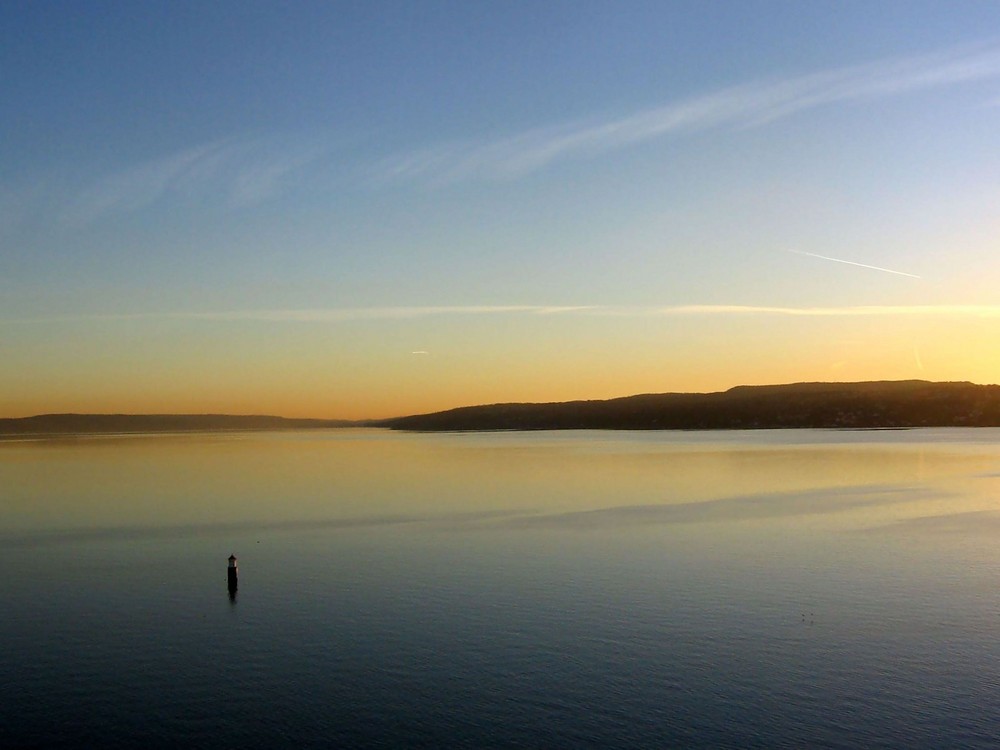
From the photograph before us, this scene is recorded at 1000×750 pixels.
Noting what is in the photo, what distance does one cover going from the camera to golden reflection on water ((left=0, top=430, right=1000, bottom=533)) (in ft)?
164

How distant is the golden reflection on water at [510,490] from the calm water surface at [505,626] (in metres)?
0.77

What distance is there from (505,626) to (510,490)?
41.0 meters

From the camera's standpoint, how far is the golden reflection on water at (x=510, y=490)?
50031mm

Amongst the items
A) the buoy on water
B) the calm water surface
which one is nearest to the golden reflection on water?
the calm water surface

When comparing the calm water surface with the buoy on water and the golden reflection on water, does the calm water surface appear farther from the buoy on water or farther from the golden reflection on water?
the golden reflection on water

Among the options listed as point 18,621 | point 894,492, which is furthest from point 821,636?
point 894,492

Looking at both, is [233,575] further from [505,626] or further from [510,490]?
[510,490]

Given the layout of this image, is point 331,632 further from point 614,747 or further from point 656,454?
point 656,454

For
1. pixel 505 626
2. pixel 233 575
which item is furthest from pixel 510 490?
pixel 505 626

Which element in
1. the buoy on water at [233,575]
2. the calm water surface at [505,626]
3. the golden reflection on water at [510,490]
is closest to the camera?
the calm water surface at [505,626]

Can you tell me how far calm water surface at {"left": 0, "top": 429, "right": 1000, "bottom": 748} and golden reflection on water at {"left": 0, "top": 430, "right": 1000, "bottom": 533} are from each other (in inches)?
30.4

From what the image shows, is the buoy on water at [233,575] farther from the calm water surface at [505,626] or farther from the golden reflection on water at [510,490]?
the golden reflection on water at [510,490]

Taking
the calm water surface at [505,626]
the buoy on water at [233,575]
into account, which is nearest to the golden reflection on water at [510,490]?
the calm water surface at [505,626]

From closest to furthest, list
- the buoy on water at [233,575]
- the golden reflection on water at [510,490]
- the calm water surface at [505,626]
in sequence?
1. the calm water surface at [505,626]
2. the buoy on water at [233,575]
3. the golden reflection on water at [510,490]
